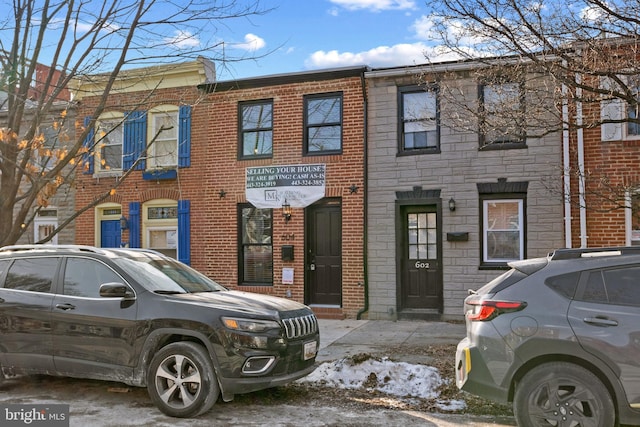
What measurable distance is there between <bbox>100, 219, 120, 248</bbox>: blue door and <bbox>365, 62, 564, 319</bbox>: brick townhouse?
21.2 feet

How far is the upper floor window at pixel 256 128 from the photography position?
41.9 feet

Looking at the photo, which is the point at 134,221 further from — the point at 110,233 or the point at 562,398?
the point at 562,398

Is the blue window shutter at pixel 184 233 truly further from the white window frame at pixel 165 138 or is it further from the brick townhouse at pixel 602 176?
the brick townhouse at pixel 602 176

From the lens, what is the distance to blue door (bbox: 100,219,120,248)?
14.0 m

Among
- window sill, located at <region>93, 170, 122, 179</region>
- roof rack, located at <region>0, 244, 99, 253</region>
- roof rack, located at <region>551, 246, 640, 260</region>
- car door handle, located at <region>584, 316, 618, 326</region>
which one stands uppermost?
window sill, located at <region>93, 170, 122, 179</region>

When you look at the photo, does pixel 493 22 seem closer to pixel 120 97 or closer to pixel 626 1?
pixel 626 1

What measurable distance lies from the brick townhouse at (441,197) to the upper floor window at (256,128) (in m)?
2.39

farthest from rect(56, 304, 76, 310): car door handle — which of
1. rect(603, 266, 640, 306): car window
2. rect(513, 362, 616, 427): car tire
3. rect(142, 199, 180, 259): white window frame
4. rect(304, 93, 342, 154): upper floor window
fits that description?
rect(142, 199, 180, 259): white window frame

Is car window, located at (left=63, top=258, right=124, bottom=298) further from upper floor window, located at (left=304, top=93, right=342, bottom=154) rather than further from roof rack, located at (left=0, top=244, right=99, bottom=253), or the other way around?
upper floor window, located at (left=304, top=93, right=342, bottom=154)

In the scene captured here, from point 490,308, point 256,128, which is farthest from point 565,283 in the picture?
point 256,128

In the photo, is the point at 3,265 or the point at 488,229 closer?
the point at 3,265

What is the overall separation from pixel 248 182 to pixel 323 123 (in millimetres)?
2149

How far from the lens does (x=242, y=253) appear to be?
12852 mm

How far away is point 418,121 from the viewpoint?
459 inches
